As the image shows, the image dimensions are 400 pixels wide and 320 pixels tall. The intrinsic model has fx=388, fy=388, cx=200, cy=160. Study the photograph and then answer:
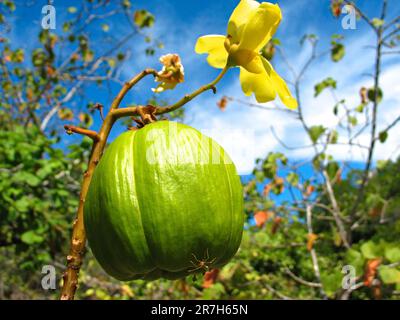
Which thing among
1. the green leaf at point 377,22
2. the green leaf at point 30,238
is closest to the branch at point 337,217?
the green leaf at point 377,22

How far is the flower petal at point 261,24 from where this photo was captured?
60cm

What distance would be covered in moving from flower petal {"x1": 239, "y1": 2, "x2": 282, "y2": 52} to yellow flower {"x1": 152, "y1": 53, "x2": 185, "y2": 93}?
0.15m

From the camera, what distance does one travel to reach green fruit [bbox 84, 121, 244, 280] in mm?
570

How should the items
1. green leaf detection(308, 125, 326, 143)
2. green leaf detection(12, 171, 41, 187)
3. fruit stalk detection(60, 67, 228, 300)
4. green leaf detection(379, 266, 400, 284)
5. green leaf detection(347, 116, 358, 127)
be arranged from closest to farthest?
fruit stalk detection(60, 67, 228, 300)
green leaf detection(379, 266, 400, 284)
green leaf detection(12, 171, 41, 187)
green leaf detection(308, 125, 326, 143)
green leaf detection(347, 116, 358, 127)

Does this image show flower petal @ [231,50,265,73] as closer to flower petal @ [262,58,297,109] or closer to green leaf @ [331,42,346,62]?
flower petal @ [262,58,297,109]

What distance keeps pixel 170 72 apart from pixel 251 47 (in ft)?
0.54

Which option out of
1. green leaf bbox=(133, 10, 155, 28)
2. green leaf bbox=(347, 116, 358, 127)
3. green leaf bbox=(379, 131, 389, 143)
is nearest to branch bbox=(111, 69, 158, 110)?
green leaf bbox=(379, 131, 389, 143)

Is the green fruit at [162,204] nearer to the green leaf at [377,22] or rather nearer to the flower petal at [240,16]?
the flower petal at [240,16]

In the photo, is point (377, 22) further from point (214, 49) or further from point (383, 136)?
point (214, 49)

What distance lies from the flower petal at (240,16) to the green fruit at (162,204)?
18cm

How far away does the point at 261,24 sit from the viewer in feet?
2.00

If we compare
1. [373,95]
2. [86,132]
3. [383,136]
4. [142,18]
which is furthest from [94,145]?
[142,18]

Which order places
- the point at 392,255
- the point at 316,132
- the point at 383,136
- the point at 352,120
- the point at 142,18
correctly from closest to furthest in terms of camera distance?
1. the point at 392,255
2. the point at 383,136
3. the point at 316,132
4. the point at 352,120
5. the point at 142,18

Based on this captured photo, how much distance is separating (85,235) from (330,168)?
3274 mm
